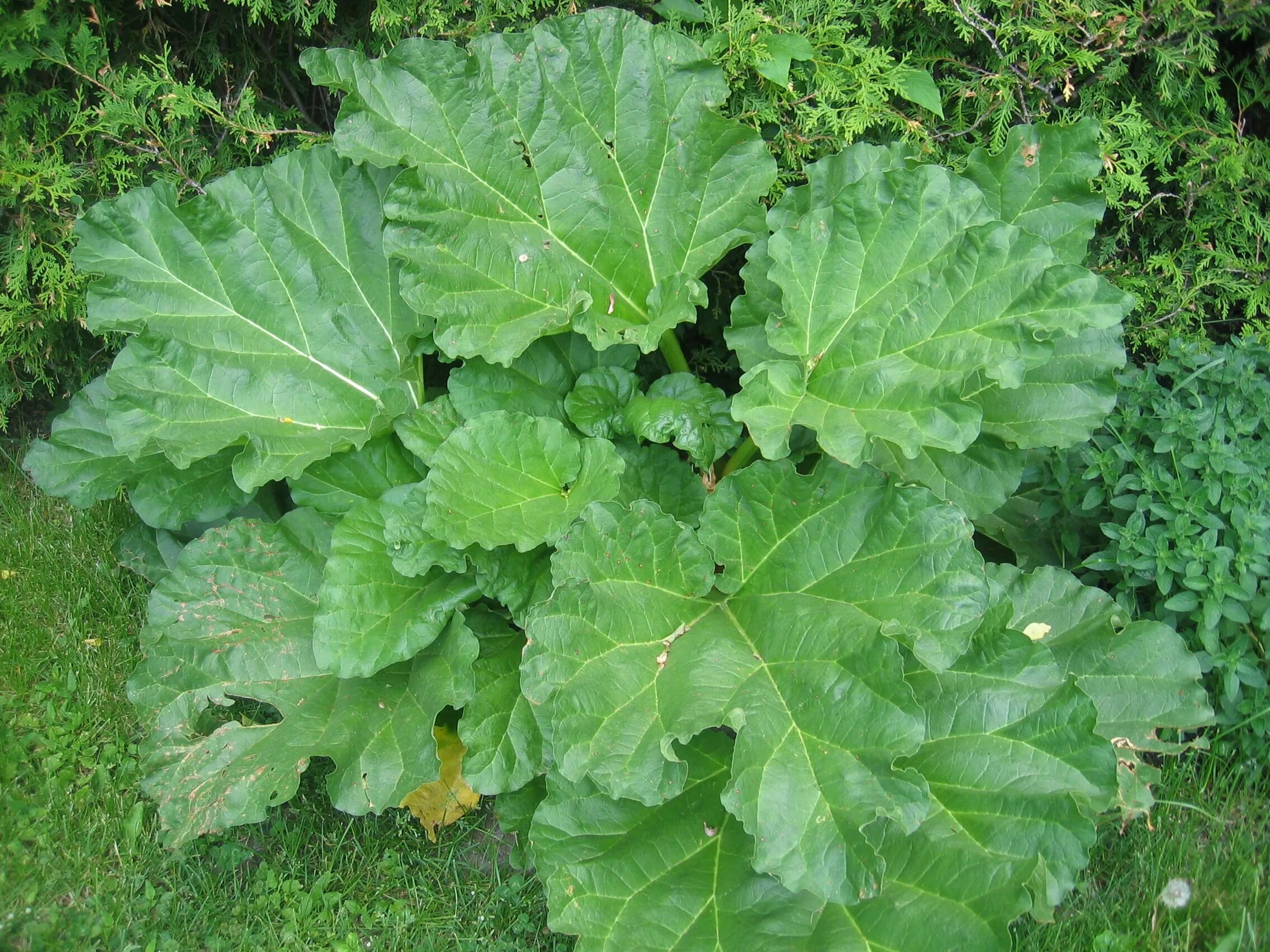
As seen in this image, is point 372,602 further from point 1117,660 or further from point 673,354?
point 1117,660

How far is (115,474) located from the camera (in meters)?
2.88

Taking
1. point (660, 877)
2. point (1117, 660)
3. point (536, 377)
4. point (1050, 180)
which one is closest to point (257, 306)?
point (536, 377)

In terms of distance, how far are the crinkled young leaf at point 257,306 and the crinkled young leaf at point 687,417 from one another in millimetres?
615

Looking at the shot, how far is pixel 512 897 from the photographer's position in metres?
2.50

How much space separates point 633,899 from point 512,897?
1.42ft

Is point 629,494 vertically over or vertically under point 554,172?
under

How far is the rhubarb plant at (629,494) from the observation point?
2.12m

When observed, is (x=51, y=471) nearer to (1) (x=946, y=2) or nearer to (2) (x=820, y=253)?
(2) (x=820, y=253)

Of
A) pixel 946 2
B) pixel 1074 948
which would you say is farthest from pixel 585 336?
pixel 1074 948

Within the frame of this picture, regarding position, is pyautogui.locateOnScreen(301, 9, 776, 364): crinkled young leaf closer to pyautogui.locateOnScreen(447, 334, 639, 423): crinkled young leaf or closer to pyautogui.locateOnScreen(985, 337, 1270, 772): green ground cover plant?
pyautogui.locateOnScreen(447, 334, 639, 423): crinkled young leaf

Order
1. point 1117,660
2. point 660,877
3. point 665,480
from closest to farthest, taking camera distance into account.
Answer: point 660,877 → point 1117,660 → point 665,480

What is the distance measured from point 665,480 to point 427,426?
616 mm

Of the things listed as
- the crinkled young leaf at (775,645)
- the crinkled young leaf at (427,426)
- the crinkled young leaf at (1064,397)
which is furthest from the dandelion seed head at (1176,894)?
the crinkled young leaf at (427,426)

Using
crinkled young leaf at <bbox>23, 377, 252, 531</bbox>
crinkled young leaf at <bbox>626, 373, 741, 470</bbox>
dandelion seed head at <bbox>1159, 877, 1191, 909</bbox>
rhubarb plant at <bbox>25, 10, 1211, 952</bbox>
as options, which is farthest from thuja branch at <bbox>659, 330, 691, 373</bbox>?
dandelion seed head at <bbox>1159, 877, 1191, 909</bbox>
